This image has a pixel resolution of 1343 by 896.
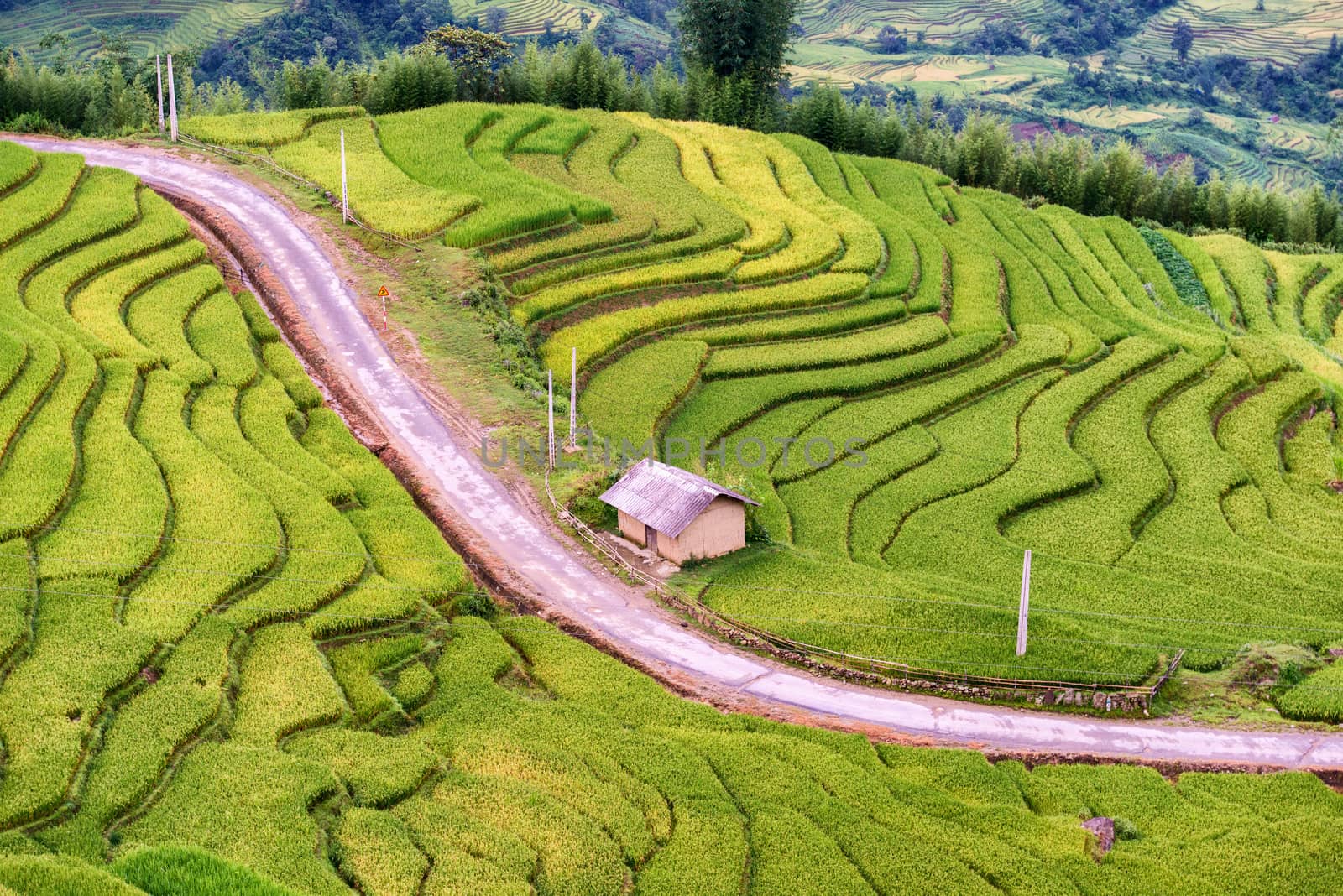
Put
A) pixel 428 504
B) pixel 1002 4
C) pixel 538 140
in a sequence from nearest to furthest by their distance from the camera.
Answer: pixel 428 504, pixel 538 140, pixel 1002 4

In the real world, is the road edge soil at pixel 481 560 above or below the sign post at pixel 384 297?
below

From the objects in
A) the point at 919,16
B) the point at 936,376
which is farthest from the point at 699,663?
the point at 919,16

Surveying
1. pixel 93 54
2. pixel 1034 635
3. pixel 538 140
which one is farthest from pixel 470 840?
pixel 93 54

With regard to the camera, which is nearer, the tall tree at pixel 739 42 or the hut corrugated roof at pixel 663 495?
the hut corrugated roof at pixel 663 495

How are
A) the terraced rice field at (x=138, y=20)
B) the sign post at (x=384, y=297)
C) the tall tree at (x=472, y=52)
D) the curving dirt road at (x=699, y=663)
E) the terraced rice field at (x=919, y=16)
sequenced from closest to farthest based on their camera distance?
the curving dirt road at (x=699, y=663), the sign post at (x=384, y=297), the tall tree at (x=472, y=52), the terraced rice field at (x=138, y=20), the terraced rice field at (x=919, y=16)

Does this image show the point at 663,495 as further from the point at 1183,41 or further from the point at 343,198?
the point at 1183,41

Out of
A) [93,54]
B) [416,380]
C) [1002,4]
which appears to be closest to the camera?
[416,380]

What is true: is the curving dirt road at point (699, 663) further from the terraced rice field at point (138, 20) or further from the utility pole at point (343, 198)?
the terraced rice field at point (138, 20)

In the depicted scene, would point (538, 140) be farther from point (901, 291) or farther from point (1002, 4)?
point (1002, 4)

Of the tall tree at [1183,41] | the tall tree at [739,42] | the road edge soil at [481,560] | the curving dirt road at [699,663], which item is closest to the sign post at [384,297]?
the curving dirt road at [699,663]
